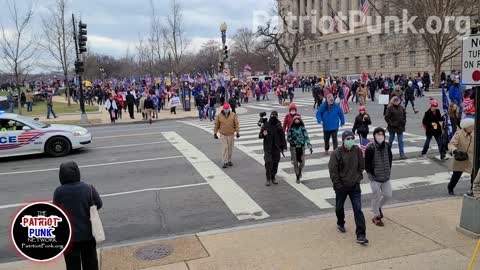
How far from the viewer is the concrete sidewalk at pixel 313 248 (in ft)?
18.0

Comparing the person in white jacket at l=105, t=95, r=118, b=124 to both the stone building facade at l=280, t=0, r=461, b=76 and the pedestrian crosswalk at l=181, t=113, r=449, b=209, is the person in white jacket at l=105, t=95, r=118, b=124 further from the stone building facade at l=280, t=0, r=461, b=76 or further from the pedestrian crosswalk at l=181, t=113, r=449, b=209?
the stone building facade at l=280, t=0, r=461, b=76

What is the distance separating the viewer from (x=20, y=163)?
1374 cm

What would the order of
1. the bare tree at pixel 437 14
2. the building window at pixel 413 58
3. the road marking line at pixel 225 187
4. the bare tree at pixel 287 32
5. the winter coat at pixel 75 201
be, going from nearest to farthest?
the winter coat at pixel 75 201
the road marking line at pixel 225 187
the bare tree at pixel 437 14
the building window at pixel 413 58
the bare tree at pixel 287 32

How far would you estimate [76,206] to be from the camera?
182 inches

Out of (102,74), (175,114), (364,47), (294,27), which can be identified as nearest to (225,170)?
(175,114)

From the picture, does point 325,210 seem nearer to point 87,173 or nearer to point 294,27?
point 87,173

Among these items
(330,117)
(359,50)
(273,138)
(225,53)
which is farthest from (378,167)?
(359,50)

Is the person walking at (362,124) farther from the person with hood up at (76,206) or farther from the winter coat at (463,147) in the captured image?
the person with hood up at (76,206)

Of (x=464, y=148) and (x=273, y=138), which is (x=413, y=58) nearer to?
(x=273, y=138)

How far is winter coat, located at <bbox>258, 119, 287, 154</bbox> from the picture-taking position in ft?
31.6

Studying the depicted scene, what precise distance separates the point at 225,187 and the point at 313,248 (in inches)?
155

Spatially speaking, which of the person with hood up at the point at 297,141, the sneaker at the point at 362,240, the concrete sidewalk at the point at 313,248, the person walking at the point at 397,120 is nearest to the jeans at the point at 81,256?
the concrete sidewalk at the point at 313,248

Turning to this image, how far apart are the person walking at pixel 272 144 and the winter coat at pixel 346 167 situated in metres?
3.30

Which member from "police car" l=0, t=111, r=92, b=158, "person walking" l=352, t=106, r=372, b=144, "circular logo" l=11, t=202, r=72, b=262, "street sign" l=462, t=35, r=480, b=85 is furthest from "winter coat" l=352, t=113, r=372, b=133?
"police car" l=0, t=111, r=92, b=158
